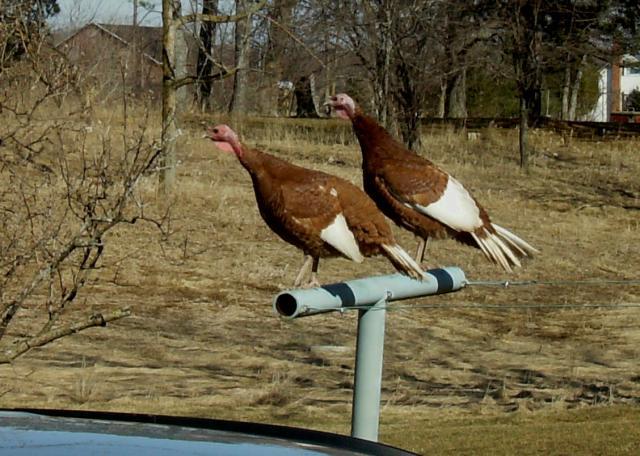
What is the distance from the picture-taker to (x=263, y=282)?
16.0 meters

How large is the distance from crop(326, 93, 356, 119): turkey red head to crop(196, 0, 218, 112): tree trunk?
10006mm

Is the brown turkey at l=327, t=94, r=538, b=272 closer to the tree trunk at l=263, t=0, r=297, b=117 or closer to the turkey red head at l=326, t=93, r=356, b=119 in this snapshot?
the turkey red head at l=326, t=93, r=356, b=119

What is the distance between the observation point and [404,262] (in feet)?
17.9

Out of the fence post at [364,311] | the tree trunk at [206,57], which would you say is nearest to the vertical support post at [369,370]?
the fence post at [364,311]

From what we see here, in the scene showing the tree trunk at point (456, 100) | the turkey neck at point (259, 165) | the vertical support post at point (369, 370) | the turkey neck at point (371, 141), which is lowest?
the vertical support post at point (369, 370)

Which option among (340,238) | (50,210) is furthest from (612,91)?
(340,238)

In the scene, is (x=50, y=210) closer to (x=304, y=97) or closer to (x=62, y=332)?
(x=62, y=332)

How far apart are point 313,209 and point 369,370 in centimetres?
135

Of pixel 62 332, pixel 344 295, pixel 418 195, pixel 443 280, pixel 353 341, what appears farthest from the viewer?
pixel 353 341

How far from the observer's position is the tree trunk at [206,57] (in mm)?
17656

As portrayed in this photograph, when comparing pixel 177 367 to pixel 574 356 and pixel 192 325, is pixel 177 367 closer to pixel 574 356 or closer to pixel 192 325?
pixel 192 325

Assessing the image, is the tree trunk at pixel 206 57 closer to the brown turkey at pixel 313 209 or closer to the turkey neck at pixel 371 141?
the turkey neck at pixel 371 141

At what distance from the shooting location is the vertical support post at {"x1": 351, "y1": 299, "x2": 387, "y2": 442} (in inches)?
176

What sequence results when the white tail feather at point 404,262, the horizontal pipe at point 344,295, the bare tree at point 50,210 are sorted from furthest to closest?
1. the bare tree at point 50,210
2. the white tail feather at point 404,262
3. the horizontal pipe at point 344,295
